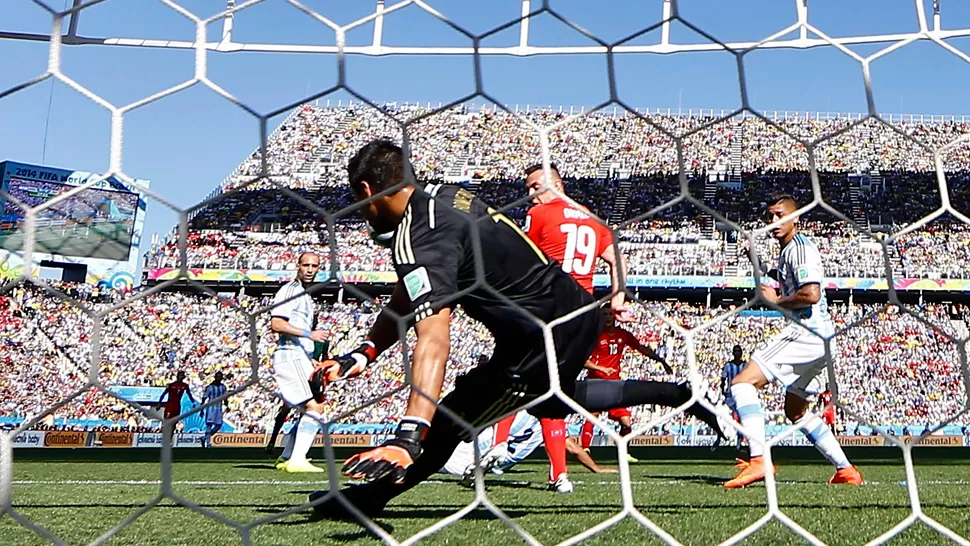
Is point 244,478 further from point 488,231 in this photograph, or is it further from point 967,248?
point 967,248

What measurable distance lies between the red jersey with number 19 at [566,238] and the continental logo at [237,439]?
28.5ft


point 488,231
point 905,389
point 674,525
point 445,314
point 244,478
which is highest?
point 488,231

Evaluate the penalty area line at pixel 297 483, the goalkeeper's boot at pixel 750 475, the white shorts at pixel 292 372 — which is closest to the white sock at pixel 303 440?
the white shorts at pixel 292 372

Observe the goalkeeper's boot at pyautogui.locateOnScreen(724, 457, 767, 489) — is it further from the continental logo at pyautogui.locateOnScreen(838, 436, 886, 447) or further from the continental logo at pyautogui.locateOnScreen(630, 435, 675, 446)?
the continental logo at pyautogui.locateOnScreen(838, 436, 886, 447)

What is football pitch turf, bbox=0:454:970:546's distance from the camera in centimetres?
213

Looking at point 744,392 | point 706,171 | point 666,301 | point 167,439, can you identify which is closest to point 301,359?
point 744,392

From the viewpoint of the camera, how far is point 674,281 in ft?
54.4

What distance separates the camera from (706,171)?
58.0ft

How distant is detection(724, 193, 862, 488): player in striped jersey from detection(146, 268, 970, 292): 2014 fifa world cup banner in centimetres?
1105

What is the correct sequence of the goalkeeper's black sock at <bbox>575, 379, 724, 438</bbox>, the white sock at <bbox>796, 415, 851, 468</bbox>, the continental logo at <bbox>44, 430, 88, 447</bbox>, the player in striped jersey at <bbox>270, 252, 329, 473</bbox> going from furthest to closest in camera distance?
the continental logo at <bbox>44, 430, 88, 447</bbox>
the player in striped jersey at <bbox>270, 252, 329, 473</bbox>
the white sock at <bbox>796, 415, 851, 468</bbox>
the goalkeeper's black sock at <bbox>575, 379, 724, 438</bbox>

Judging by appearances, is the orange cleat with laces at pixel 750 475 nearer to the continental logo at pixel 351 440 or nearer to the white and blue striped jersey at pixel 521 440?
the white and blue striped jersey at pixel 521 440

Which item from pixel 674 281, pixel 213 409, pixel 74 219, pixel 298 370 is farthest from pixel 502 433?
pixel 674 281

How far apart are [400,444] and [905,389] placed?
12.4 m

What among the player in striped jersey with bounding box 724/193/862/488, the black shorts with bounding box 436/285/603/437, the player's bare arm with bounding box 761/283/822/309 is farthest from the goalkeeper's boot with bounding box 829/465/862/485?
the black shorts with bounding box 436/285/603/437
